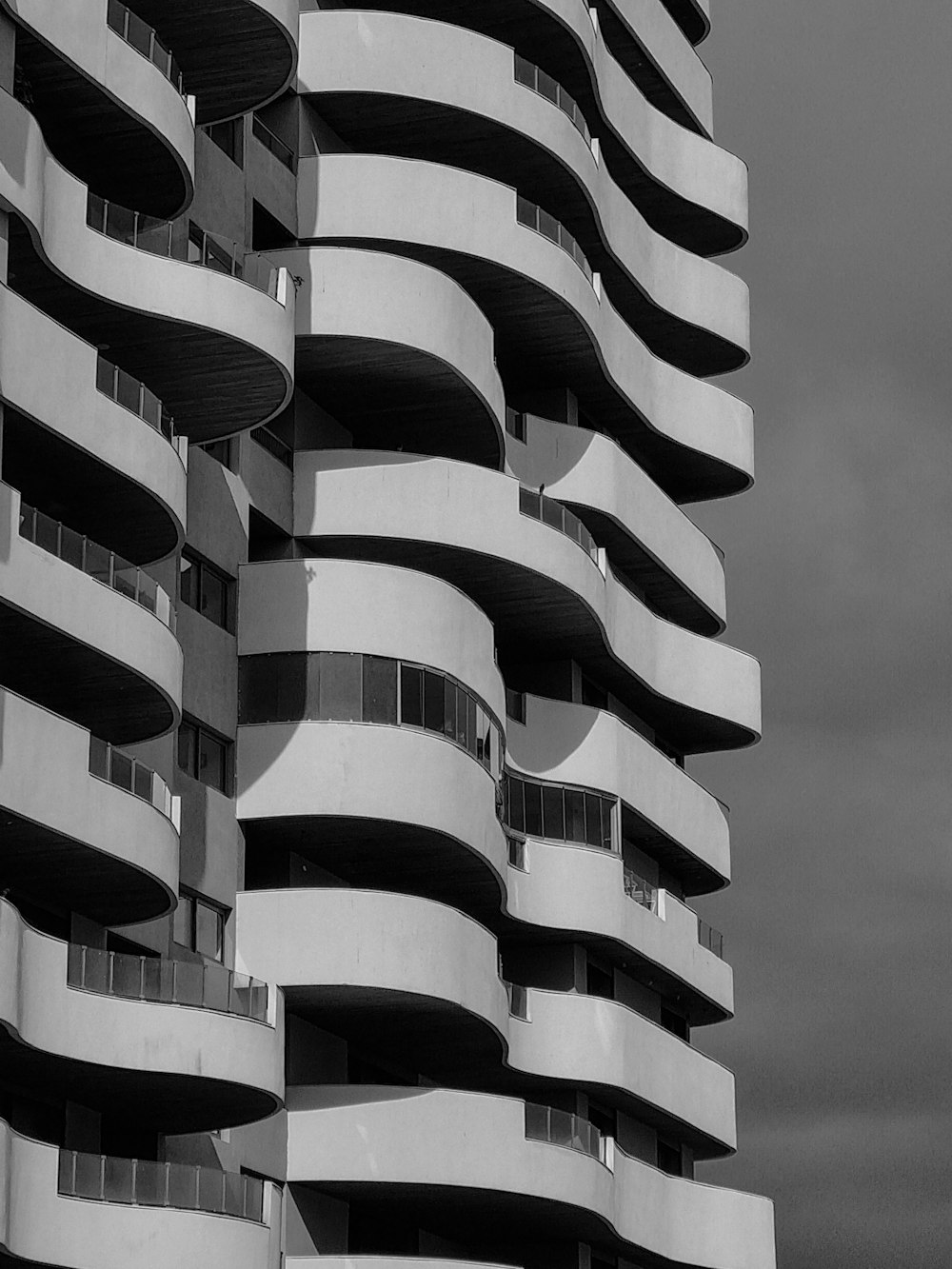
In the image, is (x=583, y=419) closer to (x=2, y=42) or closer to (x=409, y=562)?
(x=409, y=562)

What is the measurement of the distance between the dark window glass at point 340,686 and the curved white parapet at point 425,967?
3.63m

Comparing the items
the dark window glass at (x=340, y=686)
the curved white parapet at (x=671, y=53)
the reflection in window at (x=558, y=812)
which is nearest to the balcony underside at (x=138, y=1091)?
the dark window glass at (x=340, y=686)

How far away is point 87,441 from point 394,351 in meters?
11.4

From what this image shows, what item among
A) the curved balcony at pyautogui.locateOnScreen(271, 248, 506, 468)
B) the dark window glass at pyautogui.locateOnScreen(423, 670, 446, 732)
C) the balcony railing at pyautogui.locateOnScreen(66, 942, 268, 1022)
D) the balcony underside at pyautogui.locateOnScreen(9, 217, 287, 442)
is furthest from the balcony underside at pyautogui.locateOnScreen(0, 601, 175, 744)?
the curved balcony at pyautogui.locateOnScreen(271, 248, 506, 468)

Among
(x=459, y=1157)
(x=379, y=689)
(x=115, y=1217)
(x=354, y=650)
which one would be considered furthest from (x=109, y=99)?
(x=459, y=1157)

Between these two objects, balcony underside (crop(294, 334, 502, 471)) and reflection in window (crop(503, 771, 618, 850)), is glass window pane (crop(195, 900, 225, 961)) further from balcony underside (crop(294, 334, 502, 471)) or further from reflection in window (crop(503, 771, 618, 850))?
balcony underside (crop(294, 334, 502, 471))

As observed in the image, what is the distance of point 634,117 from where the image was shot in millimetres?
67062

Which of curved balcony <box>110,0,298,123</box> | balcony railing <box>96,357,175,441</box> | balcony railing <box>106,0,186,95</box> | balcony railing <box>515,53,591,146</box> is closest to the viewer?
balcony railing <box>96,357,175,441</box>

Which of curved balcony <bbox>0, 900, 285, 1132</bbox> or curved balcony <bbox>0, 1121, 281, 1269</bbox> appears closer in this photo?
curved balcony <bbox>0, 1121, 281, 1269</bbox>

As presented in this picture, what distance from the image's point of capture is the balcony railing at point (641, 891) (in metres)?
61.1

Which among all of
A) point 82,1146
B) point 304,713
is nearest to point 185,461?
point 304,713

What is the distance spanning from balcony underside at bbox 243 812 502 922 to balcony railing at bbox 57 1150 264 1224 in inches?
327

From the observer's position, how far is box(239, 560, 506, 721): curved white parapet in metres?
50.8

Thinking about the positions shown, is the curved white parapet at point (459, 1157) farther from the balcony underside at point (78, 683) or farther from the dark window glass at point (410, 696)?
the balcony underside at point (78, 683)
